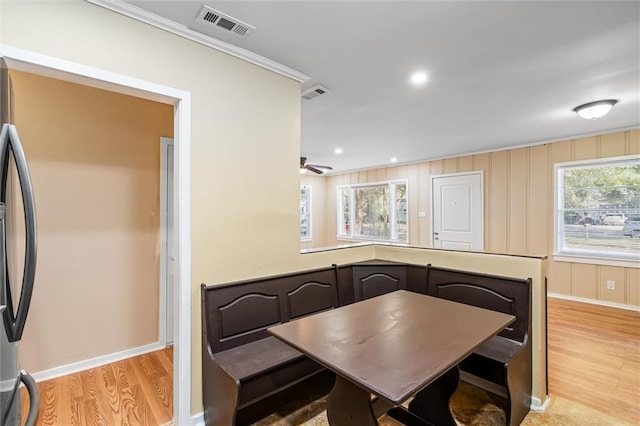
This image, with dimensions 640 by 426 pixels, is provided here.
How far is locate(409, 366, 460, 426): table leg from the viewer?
72.6 inches

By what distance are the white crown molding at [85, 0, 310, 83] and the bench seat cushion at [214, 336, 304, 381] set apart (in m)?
2.02

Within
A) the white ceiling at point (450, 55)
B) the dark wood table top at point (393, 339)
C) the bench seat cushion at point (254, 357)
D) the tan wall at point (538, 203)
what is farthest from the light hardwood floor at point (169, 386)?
the white ceiling at point (450, 55)

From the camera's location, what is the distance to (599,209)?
4.33 metres

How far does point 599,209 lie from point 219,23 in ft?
17.6

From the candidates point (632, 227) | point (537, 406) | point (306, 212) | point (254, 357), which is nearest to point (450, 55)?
point (254, 357)

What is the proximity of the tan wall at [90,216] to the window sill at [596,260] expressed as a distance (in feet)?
18.4

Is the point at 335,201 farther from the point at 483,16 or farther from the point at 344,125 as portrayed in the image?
the point at 483,16

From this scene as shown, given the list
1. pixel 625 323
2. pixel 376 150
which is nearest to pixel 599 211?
pixel 625 323

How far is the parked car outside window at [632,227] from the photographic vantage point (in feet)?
13.4

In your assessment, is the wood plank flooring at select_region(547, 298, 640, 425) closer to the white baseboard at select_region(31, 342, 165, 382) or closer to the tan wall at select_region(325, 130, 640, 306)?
the tan wall at select_region(325, 130, 640, 306)

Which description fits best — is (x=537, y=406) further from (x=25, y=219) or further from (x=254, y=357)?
(x=25, y=219)

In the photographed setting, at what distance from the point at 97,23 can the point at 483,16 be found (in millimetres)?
2162

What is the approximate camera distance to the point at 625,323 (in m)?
3.64

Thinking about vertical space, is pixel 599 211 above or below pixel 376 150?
below
